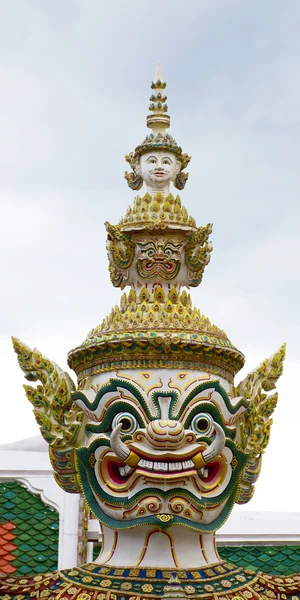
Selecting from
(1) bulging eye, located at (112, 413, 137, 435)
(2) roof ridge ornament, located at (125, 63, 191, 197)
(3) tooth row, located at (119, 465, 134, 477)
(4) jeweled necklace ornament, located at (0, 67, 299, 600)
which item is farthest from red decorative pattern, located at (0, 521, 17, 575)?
(2) roof ridge ornament, located at (125, 63, 191, 197)

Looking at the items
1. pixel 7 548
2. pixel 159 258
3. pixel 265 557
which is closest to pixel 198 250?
pixel 159 258

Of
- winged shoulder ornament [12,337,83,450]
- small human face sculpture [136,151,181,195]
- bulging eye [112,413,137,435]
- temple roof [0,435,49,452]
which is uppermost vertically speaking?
small human face sculpture [136,151,181,195]

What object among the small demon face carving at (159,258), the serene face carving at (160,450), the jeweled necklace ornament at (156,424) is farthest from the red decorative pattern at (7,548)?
the small demon face carving at (159,258)

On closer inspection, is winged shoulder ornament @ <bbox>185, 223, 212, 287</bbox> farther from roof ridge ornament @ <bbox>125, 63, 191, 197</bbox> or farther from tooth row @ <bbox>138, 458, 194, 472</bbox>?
tooth row @ <bbox>138, 458, 194, 472</bbox>

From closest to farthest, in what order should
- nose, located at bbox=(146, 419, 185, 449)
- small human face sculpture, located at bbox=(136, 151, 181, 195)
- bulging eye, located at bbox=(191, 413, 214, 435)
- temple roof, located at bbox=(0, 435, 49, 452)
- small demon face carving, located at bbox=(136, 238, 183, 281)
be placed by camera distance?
nose, located at bbox=(146, 419, 185, 449) → bulging eye, located at bbox=(191, 413, 214, 435) → small demon face carving, located at bbox=(136, 238, 183, 281) → small human face sculpture, located at bbox=(136, 151, 181, 195) → temple roof, located at bbox=(0, 435, 49, 452)

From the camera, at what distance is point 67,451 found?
32.0 feet

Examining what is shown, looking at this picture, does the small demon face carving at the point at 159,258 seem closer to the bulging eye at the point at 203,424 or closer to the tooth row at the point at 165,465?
the bulging eye at the point at 203,424

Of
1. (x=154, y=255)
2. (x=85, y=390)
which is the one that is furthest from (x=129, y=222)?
(x=85, y=390)

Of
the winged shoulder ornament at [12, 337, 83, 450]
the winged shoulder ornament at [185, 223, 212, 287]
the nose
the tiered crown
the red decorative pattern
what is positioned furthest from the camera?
the red decorative pattern

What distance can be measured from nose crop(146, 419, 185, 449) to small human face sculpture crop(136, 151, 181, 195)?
2210 mm

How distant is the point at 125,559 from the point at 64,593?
541mm

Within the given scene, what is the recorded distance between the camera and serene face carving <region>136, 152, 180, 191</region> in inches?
407

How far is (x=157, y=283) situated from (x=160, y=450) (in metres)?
1.57

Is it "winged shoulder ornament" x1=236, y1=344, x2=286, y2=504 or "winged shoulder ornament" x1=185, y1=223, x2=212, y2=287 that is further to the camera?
"winged shoulder ornament" x1=185, y1=223, x2=212, y2=287
